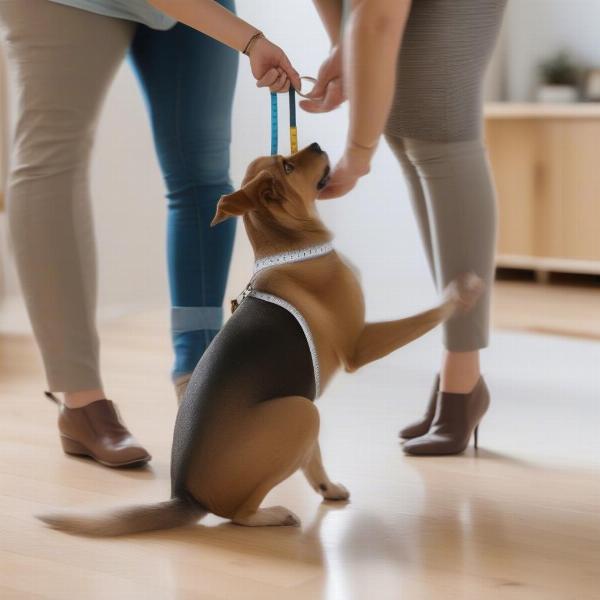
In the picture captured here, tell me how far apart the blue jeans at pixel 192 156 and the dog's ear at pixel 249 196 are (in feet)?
1.29

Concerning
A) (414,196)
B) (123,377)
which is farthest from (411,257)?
(414,196)

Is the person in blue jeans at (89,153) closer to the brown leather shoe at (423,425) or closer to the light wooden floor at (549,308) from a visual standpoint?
the brown leather shoe at (423,425)

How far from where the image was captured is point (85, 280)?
73.3 inches

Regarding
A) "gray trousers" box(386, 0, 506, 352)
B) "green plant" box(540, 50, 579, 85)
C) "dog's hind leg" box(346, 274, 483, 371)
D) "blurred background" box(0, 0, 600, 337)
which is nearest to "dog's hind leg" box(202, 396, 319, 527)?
"dog's hind leg" box(346, 274, 483, 371)

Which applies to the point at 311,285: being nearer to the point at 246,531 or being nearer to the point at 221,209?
the point at 221,209

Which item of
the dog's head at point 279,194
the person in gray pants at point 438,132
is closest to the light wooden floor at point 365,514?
the person in gray pants at point 438,132

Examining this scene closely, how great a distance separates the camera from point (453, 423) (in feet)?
6.16

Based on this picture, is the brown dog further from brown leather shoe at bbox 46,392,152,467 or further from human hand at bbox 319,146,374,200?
brown leather shoe at bbox 46,392,152,467

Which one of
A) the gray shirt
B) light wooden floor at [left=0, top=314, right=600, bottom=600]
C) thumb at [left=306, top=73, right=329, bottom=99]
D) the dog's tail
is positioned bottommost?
light wooden floor at [left=0, top=314, right=600, bottom=600]

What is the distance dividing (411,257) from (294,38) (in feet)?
3.25

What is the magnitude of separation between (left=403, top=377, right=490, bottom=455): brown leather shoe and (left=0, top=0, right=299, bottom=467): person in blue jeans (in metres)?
0.42

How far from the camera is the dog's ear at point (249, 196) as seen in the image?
4.99 ft

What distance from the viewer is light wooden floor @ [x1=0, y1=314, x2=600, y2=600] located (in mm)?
1344

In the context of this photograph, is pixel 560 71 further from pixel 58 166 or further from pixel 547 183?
pixel 58 166
